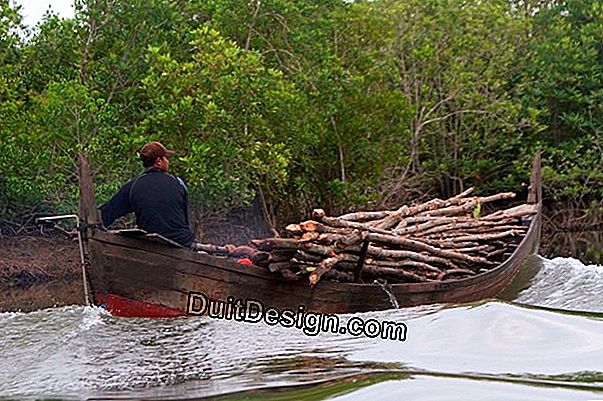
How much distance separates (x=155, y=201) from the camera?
6508mm

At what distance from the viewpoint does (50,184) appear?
13219 mm

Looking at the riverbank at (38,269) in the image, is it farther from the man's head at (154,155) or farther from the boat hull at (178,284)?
the boat hull at (178,284)

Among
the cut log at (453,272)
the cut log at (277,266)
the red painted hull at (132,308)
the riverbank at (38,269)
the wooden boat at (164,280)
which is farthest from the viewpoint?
the riverbank at (38,269)

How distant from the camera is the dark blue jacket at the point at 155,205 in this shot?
650 centimetres

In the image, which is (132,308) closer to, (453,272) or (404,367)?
(453,272)

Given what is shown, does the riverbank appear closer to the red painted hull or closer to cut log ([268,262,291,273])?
the red painted hull

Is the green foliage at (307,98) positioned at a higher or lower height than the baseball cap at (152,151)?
higher

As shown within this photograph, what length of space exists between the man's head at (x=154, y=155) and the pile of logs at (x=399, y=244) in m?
0.99

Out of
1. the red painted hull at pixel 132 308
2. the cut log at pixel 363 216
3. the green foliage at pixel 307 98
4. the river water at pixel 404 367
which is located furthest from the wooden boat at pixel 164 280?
the green foliage at pixel 307 98

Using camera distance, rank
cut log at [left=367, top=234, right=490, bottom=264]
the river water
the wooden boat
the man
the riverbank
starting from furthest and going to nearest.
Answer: the riverbank, cut log at [left=367, top=234, right=490, bottom=264], the man, the wooden boat, the river water

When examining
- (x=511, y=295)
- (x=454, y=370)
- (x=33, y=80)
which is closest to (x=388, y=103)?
(x=33, y=80)

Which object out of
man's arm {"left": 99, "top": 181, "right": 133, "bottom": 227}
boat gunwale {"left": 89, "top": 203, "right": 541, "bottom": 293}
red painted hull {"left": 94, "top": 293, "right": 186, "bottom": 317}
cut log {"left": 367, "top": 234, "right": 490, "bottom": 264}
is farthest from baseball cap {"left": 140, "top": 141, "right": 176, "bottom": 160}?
cut log {"left": 367, "top": 234, "right": 490, "bottom": 264}

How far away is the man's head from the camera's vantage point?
21.4 ft

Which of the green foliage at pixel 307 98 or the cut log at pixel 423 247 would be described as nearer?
the cut log at pixel 423 247
